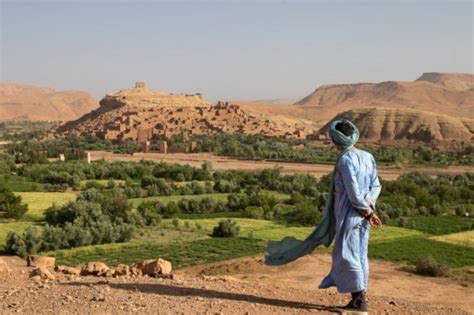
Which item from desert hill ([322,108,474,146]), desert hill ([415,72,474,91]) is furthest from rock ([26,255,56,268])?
desert hill ([415,72,474,91])

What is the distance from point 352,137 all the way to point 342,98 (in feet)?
Result: 526

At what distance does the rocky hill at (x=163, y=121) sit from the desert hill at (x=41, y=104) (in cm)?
5439

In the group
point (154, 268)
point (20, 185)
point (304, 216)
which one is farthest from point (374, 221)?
point (20, 185)

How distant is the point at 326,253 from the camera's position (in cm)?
1948

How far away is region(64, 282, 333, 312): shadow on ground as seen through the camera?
291 inches

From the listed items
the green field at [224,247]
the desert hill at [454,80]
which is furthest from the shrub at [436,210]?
the desert hill at [454,80]

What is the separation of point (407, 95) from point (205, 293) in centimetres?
13767

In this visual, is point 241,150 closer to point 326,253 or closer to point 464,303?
point 326,253

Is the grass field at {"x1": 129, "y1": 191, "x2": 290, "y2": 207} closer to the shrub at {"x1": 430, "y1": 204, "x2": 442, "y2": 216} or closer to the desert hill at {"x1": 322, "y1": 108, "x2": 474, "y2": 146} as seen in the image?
the shrub at {"x1": 430, "y1": 204, "x2": 442, "y2": 216}

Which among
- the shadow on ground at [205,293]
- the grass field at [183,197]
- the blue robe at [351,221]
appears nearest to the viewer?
the blue robe at [351,221]

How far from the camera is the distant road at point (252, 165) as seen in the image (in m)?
47.5

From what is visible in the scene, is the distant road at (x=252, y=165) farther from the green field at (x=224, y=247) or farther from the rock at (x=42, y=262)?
the rock at (x=42, y=262)

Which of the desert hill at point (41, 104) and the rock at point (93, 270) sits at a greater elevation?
the desert hill at point (41, 104)

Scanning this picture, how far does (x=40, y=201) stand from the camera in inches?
1153
